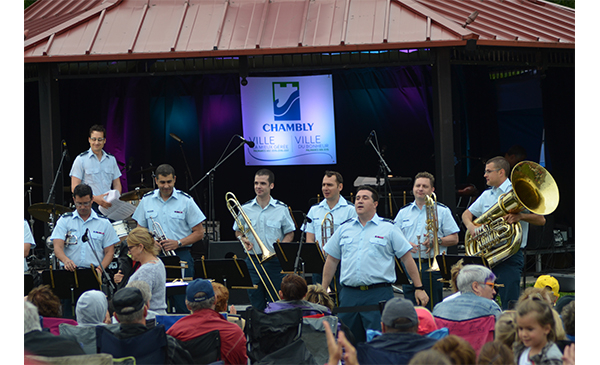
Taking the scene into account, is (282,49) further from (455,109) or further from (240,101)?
(455,109)

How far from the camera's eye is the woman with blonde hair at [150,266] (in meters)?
6.50

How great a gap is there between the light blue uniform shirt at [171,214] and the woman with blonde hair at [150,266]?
81.4 inches

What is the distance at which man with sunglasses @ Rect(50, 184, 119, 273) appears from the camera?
8141mm

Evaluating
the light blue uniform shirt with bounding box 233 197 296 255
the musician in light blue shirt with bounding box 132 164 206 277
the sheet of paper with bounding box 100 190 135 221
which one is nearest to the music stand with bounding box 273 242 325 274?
the light blue uniform shirt with bounding box 233 197 296 255

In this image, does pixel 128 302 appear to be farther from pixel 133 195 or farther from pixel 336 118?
pixel 336 118

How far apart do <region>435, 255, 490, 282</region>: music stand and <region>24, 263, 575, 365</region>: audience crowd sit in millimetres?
1022

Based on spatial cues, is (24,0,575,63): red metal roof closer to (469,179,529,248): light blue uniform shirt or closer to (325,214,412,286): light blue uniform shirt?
(469,179,529,248): light blue uniform shirt

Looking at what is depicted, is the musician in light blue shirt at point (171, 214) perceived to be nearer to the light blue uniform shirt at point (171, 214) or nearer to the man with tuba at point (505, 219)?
the light blue uniform shirt at point (171, 214)

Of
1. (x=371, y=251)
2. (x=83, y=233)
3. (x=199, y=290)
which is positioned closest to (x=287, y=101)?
(x=83, y=233)

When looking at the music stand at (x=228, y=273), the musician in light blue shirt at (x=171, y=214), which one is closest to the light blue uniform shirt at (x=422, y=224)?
the music stand at (x=228, y=273)

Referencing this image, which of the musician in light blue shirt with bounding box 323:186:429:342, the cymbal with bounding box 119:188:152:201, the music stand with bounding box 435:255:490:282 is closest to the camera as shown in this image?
the musician in light blue shirt with bounding box 323:186:429:342

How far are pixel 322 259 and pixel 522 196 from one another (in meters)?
2.50

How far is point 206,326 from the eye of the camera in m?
5.26

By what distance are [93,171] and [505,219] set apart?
5983 mm
